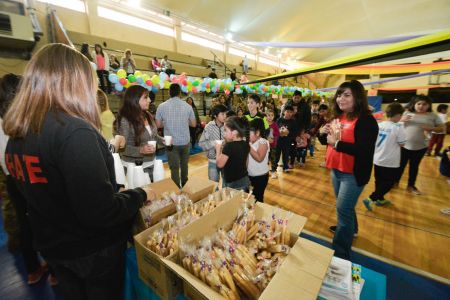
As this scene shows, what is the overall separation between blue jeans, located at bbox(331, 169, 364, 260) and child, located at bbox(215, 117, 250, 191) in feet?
2.68

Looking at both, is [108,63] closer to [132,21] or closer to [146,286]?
[132,21]

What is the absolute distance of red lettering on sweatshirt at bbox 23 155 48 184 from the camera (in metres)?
0.67

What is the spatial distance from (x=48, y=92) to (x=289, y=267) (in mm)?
1081

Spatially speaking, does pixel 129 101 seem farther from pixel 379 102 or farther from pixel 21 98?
pixel 379 102

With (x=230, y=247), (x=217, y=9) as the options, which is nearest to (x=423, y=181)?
(x=230, y=247)

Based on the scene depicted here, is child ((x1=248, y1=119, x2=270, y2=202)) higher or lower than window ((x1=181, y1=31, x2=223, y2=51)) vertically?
lower

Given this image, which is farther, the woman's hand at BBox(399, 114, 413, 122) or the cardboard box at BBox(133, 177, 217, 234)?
the woman's hand at BBox(399, 114, 413, 122)

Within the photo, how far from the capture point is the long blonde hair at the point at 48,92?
0.69 metres

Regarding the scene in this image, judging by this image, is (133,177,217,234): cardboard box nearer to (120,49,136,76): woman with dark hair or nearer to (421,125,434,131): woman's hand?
(421,125,434,131): woman's hand

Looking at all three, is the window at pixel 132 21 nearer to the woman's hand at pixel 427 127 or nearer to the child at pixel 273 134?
the child at pixel 273 134

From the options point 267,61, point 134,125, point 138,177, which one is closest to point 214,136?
point 134,125

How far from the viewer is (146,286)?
1.04 m

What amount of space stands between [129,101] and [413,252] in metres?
3.08

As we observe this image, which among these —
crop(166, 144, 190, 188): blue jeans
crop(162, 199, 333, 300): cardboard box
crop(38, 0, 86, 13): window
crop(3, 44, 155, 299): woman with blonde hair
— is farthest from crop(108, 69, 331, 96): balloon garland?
crop(38, 0, 86, 13): window
